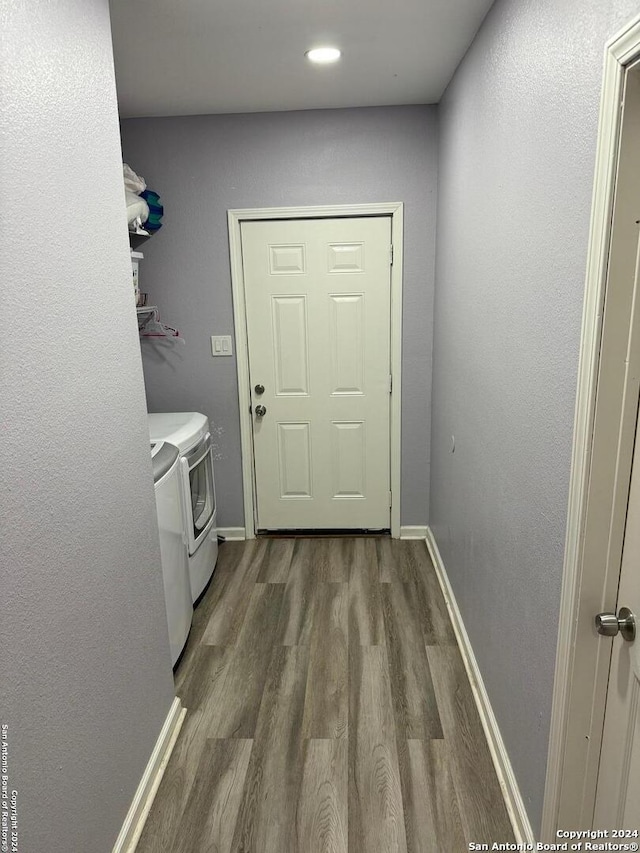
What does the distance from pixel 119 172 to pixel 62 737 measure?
4.80 feet

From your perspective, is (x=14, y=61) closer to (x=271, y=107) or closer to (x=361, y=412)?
(x=271, y=107)

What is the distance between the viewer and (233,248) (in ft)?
10.3

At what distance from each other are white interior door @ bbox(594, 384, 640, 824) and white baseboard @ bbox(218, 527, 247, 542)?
2.58 m

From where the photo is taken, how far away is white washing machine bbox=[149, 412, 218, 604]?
254 centimetres

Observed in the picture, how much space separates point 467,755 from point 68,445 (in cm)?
163

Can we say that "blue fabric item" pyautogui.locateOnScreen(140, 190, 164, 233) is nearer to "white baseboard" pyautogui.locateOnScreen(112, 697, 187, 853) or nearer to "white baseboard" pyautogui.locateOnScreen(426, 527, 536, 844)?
"white baseboard" pyautogui.locateOnScreen(112, 697, 187, 853)

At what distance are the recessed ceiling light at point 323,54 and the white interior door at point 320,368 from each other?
905 millimetres

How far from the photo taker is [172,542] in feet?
7.38

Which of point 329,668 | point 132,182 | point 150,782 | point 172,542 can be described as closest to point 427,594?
point 329,668

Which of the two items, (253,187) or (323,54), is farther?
(253,187)

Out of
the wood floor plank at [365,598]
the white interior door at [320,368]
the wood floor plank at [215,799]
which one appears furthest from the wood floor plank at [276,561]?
the wood floor plank at [215,799]

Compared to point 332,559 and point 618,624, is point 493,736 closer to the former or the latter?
point 618,624

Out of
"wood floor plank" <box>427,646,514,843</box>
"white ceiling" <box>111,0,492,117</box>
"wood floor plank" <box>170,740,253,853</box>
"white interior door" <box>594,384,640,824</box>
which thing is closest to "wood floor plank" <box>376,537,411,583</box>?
"wood floor plank" <box>427,646,514,843</box>

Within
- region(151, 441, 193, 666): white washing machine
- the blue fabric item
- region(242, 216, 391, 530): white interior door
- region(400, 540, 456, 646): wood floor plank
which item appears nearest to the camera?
region(151, 441, 193, 666): white washing machine
